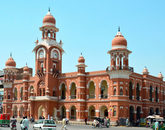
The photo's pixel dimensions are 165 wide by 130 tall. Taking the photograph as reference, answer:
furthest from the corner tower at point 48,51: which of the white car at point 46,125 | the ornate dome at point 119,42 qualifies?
the white car at point 46,125

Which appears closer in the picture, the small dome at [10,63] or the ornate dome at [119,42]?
the ornate dome at [119,42]

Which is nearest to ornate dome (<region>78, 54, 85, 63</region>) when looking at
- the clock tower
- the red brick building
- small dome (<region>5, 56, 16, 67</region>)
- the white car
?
the red brick building

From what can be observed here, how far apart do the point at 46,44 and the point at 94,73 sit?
493 inches

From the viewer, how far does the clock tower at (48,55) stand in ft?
198

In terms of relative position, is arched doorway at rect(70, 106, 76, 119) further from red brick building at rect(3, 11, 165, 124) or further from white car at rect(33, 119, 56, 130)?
white car at rect(33, 119, 56, 130)

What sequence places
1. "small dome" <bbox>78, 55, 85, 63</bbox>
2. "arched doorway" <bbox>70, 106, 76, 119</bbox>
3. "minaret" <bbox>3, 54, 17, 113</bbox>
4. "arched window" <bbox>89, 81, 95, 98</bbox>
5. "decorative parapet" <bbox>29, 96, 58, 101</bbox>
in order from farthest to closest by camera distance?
"minaret" <bbox>3, 54, 17, 113</bbox> → "arched doorway" <bbox>70, 106, 76, 119</bbox> → "arched window" <bbox>89, 81, 95, 98</bbox> → "decorative parapet" <bbox>29, 96, 58, 101</bbox> → "small dome" <bbox>78, 55, 85, 63</bbox>

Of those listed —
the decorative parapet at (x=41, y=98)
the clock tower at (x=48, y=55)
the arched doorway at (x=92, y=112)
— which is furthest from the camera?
the clock tower at (x=48, y=55)

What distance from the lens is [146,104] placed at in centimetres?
5697

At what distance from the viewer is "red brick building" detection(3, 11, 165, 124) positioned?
51.4m

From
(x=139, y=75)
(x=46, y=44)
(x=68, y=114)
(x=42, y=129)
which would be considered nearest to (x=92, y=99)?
(x=68, y=114)

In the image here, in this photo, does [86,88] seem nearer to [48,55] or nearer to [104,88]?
[104,88]

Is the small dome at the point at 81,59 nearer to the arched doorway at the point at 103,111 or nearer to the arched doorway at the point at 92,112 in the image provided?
the arched doorway at the point at 92,112

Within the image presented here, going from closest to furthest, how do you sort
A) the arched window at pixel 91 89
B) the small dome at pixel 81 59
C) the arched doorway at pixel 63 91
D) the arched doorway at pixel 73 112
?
the small dome at pixel 81 59 → the arched window at pixel 91 89 → the arched doorway at pixel 73 112 → the arched doorway at pixel 63 91

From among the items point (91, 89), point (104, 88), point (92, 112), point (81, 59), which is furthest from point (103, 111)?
point (81, 59)
